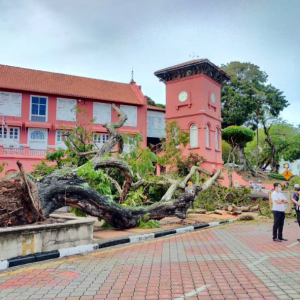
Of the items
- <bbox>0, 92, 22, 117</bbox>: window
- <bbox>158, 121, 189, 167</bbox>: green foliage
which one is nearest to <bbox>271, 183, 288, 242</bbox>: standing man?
<bbox>158, 121, 189, 167</bbox>: green foliage

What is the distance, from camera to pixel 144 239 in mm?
8555

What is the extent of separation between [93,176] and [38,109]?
63.3 feet

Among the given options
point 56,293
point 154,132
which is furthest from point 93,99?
point 56,293

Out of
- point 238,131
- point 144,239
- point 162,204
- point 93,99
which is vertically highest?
point 93,99

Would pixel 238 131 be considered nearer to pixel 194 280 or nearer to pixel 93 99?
pixel 93 99

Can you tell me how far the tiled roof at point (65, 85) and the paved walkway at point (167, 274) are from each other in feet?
71.8

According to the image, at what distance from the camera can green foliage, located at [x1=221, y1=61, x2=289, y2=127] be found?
37.4 meters

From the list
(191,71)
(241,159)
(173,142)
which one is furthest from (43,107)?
(241,159)

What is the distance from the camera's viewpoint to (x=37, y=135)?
26.5 m

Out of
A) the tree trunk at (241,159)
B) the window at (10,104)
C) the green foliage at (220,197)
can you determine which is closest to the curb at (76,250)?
the green foliage at (220,197)

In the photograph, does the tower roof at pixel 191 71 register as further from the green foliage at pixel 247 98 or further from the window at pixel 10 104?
the window at pixel 10 104

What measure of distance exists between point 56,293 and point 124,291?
2.99 ft

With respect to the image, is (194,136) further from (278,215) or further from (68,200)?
(68,200)

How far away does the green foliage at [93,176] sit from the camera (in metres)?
9.11
